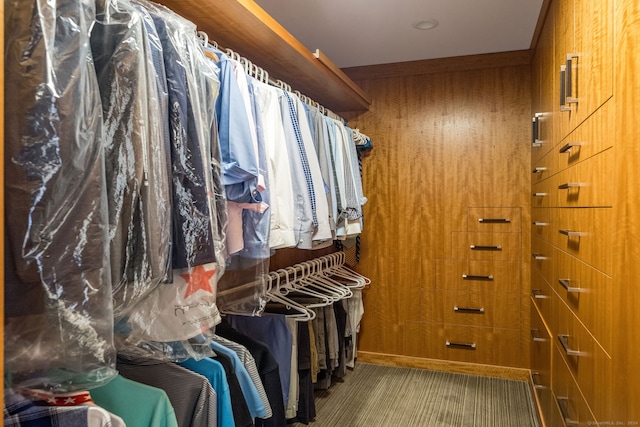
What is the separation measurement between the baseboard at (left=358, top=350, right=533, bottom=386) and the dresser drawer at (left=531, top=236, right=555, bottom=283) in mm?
829

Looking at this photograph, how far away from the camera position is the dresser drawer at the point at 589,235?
1.15 m

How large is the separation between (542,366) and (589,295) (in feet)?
3.89

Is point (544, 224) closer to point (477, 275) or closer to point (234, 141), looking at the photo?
point (477, 275)

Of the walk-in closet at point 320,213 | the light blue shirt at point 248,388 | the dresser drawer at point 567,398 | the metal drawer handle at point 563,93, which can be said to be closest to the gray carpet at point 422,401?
the walk-in closet at point 320,213

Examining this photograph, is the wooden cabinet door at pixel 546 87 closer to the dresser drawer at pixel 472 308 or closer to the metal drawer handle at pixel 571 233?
the metal drawer handle at pixel 571 233

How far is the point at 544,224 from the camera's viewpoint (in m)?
2.29

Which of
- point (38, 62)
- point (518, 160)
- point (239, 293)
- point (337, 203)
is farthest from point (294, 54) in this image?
point (518, 160)

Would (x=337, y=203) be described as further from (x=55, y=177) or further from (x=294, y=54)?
(x=55, y=177)

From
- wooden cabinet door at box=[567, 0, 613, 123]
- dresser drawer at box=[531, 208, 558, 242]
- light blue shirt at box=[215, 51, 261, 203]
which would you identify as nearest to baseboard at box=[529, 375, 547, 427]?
dresser drawer at box=[531, 208, 558, 242]

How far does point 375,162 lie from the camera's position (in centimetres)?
349

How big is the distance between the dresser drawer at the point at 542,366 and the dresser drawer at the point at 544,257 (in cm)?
26

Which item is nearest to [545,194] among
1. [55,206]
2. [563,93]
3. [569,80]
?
[563,93]

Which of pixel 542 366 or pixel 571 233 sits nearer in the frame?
pixel 571 233

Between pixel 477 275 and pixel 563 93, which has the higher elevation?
pixel 563 93
